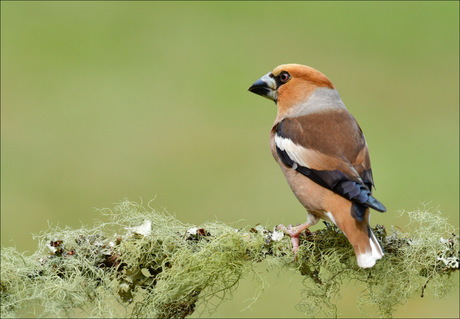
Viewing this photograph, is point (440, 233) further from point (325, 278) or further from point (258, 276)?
point (258, 276)

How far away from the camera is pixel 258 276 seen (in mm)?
2033

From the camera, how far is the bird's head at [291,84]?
277 cm

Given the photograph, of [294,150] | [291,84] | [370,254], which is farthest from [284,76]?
[370,254]

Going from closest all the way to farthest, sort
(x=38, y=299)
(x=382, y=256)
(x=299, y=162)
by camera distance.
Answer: (x=38, y=299)
(x=382, y=256)
(x=299, y=162)

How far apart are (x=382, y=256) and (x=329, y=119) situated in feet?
2.44

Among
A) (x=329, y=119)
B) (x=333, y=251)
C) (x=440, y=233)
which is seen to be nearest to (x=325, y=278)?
(x=333, y=251)

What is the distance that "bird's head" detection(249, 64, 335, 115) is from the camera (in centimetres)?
277

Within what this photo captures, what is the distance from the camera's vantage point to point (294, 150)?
2.48 m

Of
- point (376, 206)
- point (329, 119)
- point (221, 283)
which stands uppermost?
point (329, 119)

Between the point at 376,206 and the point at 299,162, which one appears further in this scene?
the point at 299,162

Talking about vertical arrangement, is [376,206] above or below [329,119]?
below

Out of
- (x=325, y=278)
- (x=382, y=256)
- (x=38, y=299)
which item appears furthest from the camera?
(x=325, y=278)

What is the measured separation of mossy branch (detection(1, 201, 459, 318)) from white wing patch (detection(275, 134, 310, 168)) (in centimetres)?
35

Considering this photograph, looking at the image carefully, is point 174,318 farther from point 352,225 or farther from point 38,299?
point 352,225
